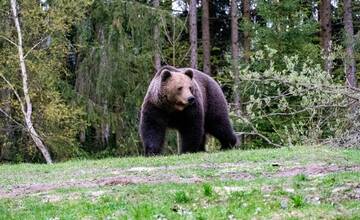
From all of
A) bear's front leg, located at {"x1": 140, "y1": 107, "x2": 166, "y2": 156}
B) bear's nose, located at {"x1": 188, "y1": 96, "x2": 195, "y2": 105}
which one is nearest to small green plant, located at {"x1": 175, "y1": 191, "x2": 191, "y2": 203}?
bear's nose, located at {"x1": 188, "y1": 96, "x2": 195, "y2": 105}

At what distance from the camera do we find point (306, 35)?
2520 centimetres

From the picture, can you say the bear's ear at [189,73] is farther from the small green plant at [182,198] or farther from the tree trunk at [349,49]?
the tree trunk at [349,49]

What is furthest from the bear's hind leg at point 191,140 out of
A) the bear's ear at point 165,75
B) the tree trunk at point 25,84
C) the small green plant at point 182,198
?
the tree trunk at point 25,84

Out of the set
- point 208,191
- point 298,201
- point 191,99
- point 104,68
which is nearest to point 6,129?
point 104,68

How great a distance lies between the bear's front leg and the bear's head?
1.58ft

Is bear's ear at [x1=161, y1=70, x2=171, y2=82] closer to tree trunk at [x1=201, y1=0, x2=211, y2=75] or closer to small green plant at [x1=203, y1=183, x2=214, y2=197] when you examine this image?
small green plant at [x1=203, y1=183, x2=214, y2=197]

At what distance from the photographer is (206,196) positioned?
772cm

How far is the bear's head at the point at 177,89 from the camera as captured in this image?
44.8 ft

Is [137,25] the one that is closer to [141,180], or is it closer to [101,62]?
[101,62]

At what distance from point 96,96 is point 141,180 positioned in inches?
732

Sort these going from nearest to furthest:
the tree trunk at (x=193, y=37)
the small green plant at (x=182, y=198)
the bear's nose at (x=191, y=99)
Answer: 1. the small green plant at (x=182, y=198)
2. the bear's nose at (x=191, y=99)
3. the tree trunk at (x=193, y=37)

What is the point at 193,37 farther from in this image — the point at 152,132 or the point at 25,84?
the point at 152,132

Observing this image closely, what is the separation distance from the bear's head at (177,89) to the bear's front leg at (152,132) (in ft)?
1.58

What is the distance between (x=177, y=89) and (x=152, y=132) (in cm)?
105
